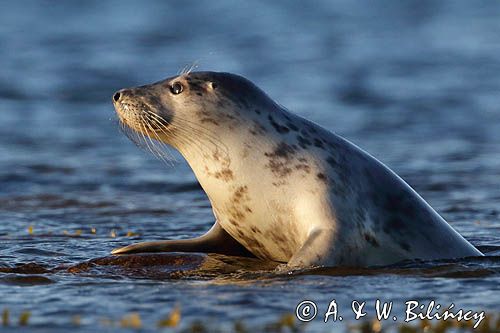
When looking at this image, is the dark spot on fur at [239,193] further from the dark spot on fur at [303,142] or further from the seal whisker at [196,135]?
the dark spot on fur at [303,142]

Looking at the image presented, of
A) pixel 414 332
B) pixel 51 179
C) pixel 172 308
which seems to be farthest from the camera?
pixel 51 179

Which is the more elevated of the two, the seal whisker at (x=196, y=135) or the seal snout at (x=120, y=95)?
the seal snout at (x=120, y=95)

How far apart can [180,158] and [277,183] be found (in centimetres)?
670

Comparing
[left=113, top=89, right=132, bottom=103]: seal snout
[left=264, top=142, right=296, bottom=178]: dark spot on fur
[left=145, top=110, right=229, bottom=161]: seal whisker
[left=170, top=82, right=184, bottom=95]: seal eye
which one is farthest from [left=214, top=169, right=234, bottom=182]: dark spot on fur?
[left=113, top=89, right=132, bottom=103]: seal snout

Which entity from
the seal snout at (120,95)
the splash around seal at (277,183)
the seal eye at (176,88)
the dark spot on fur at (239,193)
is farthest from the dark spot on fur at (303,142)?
the seal snout at (120,95)

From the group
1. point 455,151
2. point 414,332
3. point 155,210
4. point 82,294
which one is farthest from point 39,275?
point 455,151

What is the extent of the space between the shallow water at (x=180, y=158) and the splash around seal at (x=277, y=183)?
0.62 feet

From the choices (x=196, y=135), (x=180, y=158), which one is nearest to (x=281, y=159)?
(x=196, y=135)

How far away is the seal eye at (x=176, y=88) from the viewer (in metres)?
7.90

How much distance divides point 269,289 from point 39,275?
1444 mm

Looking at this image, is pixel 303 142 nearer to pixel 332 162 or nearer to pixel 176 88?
pixel 332 162

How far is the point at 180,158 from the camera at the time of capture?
14047mm

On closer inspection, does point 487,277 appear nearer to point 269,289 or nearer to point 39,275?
point 269,289

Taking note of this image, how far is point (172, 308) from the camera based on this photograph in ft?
20.0
